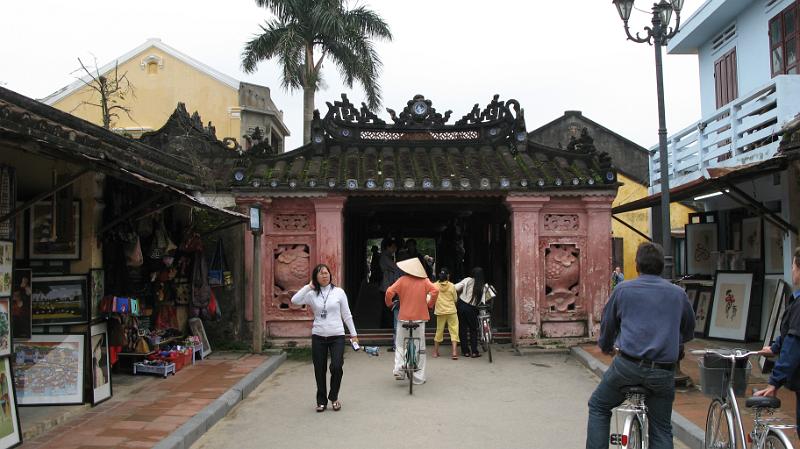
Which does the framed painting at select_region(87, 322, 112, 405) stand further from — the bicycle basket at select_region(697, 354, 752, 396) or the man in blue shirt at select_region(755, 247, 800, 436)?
the man in blue shirt at select_region(755, 247, 800, 436)

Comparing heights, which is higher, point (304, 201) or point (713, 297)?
point (304, 201)

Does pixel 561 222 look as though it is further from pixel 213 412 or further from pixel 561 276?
pixel 213 412

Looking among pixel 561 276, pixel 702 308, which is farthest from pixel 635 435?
pixel 702 308

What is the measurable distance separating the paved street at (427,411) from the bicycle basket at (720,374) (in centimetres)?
183

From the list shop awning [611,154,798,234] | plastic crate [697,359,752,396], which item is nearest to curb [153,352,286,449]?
plastic crate [697,359,752,396]

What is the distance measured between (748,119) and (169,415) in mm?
9941

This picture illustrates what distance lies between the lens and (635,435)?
4.67 metres

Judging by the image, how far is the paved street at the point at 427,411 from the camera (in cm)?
661

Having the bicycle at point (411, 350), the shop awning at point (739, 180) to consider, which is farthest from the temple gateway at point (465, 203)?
the bicycle at point (411, 350)

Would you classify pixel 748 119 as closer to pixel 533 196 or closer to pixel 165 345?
pixel 533 196

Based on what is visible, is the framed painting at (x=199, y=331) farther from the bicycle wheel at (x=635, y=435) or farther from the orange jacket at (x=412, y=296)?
the bicycle wheel at (x=635, y=435)

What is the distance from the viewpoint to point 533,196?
12266 millimetres

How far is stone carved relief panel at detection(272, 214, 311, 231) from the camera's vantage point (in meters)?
12.4

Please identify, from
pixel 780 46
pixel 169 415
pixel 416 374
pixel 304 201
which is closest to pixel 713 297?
pixel 780 46
